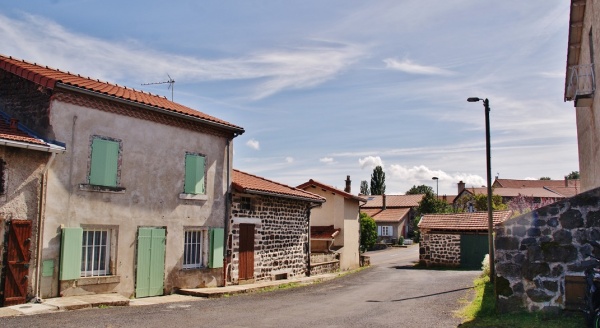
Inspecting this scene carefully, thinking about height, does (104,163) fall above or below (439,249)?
above

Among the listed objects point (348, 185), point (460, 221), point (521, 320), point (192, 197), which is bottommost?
point (521, 320)

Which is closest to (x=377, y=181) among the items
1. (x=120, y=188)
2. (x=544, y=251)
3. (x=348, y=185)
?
(x=348, y=185)

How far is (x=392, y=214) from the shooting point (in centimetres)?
5469

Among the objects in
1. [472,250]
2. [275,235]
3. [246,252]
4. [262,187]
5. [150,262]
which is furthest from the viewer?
[472,250]

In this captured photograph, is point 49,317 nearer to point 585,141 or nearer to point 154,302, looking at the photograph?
point 154,302

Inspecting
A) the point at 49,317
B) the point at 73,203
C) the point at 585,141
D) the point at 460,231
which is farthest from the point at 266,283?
the point at 460,231

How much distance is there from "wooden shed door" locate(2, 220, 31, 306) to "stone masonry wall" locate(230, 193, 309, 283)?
6.67 metres

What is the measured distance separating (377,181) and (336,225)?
4941cm

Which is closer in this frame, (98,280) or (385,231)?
(98,280)

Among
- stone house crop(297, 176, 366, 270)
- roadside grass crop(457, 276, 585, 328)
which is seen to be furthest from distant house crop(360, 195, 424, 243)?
roadside grass crop(457, 276, 585, 328)

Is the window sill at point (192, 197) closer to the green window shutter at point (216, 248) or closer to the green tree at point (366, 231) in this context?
the green window shutter at point (216, 248)

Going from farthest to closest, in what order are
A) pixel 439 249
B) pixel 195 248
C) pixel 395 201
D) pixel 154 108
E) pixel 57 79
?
pixel 395 201 → pixel 439 249 → pixel 195 248 → pixel 154 108 → pixel 57 79

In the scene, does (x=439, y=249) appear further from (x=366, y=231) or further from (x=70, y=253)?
(x=70, y=253)

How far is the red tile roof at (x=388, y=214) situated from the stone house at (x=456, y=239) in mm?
24636
